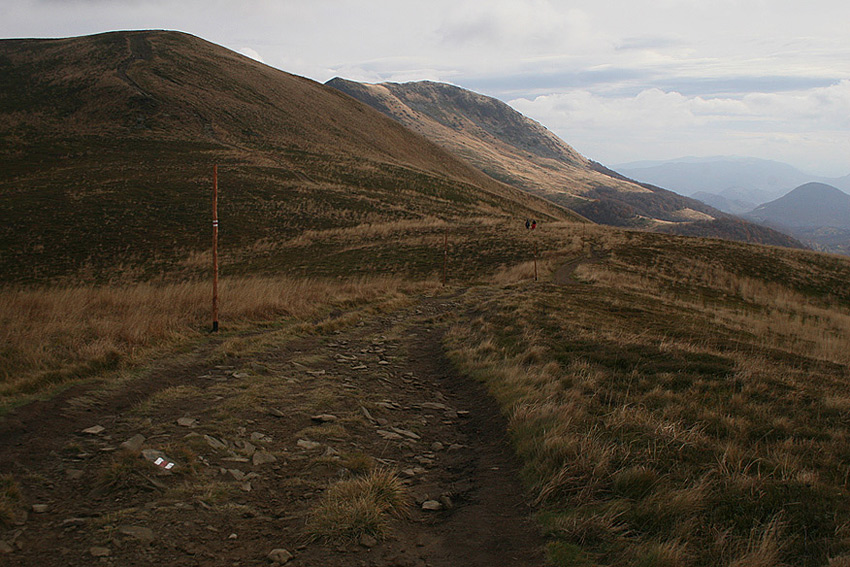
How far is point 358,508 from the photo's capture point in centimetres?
430

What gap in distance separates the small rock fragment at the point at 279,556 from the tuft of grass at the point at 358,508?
26 cm

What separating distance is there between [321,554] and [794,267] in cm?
3702

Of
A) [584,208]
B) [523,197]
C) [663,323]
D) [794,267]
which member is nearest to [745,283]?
[794,267]

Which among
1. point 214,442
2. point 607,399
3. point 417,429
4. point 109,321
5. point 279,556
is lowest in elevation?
point 417,429

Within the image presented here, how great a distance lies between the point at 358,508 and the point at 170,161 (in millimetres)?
55532

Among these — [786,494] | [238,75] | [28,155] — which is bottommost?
[786,494]

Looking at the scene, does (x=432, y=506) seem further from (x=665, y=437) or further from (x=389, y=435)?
(x=665, y=437)

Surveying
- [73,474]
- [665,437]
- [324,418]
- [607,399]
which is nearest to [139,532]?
[73,474]

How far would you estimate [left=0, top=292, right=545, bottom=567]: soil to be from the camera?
3.92 meters

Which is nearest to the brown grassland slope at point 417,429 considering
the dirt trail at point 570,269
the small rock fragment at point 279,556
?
the small rock fragment at point 279,556

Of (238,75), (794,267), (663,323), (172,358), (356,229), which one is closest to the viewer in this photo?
(172,358)

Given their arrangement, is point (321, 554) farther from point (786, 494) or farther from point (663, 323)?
point (663, 323)

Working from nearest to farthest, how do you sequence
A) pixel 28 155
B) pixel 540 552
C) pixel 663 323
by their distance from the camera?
pixel 540 552 → pixel 663 323 → pixel 28 155

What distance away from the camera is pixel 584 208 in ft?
551
